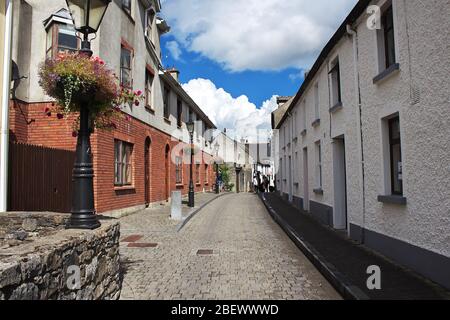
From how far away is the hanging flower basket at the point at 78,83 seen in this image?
4652 mm

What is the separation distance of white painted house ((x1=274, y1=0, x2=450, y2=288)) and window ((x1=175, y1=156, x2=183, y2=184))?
450 inches

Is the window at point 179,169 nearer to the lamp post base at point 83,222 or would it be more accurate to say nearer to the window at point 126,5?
the window at point 126,5

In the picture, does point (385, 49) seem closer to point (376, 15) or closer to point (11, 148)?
point (376, 15)

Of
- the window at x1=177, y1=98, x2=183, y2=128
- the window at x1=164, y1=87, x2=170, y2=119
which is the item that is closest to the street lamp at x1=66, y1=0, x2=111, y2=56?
the window at x1=164, y1=87, x2=170, y2=119

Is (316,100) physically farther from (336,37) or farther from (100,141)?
(100,141)

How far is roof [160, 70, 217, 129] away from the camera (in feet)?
60.8

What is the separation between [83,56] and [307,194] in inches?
483

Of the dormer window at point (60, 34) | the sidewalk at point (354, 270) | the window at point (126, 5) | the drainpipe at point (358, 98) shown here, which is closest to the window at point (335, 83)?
the drainpipe at point (358, 98)

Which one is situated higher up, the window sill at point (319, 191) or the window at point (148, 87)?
the window at point (148, 87)

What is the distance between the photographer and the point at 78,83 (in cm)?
469

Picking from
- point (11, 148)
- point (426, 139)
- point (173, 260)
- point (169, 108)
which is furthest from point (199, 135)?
point (426, 139)

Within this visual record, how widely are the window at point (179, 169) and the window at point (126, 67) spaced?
8159 mm

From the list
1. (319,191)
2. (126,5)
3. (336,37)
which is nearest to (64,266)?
(336,37)
